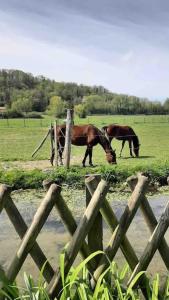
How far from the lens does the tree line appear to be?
88363 mm

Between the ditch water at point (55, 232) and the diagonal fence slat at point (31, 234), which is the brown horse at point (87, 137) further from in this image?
the diagonal fence slat at point (31, 234)

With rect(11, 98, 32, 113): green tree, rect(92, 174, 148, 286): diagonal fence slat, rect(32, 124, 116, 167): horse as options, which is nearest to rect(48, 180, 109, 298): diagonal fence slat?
rect(92, 174, 148, 286): diagonal fence slat

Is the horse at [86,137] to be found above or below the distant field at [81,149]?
above

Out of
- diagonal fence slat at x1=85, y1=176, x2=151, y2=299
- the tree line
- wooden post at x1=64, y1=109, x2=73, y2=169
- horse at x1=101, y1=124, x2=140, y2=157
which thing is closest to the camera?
diagonal fence slat at x1=85, y1=176, x2=151, y2=299

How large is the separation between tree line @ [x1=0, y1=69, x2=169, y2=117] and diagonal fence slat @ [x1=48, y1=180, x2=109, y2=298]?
73758mm

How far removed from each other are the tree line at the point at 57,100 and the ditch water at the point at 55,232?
6765 cm

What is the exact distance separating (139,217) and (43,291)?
4962 millimetres

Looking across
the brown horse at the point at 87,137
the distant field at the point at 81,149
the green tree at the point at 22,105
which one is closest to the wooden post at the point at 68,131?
the distant field at the point at 81,149

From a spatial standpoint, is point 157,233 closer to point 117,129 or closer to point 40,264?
point 40,264

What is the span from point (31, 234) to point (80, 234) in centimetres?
37

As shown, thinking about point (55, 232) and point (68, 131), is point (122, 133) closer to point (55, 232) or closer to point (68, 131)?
point (68, 131)

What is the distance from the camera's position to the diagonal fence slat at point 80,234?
2.84 meters

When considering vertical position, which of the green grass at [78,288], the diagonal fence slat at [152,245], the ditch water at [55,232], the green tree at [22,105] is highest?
the green tree at [22,105]

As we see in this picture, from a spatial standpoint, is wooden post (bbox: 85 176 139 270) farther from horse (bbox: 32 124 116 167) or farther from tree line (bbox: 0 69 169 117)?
tree line (bbox: 0 69 169 117)
